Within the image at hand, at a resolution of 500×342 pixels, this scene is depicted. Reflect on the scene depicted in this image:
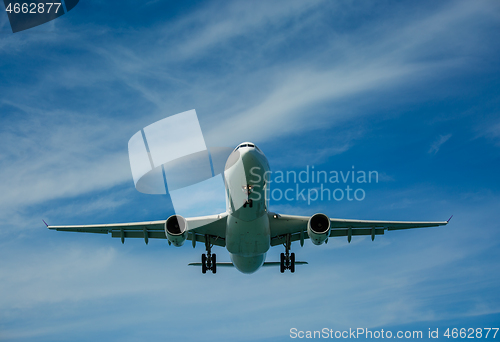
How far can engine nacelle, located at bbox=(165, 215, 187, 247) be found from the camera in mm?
23328

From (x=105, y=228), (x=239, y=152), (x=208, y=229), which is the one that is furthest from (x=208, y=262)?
(x=239, y=152)

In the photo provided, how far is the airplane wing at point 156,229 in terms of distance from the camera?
25.9 m

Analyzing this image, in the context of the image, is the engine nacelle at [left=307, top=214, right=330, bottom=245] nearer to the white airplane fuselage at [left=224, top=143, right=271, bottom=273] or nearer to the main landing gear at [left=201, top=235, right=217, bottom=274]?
the white airplane fuselage at [left=224, top=143, right=271, bottom=273]

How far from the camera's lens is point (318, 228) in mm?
23984

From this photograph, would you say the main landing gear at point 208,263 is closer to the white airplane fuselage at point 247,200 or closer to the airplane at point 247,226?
the airplane at point 247,226

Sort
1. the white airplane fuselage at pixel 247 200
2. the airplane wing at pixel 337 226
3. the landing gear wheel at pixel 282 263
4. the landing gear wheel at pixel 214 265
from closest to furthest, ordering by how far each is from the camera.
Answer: the white airplane fuselage at pixel 247 200
the airplane wing at pixel 337 226
the landing gear wheel at pixel 214 265
the landing gear wheel at pixel 282 263

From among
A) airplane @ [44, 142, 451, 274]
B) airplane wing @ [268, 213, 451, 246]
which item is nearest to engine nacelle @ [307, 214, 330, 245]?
airplane @ [44, 142, 451, 274]

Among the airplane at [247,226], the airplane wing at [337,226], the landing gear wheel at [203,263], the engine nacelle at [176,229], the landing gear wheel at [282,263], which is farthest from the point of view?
the landing gear wheel at [282,263]

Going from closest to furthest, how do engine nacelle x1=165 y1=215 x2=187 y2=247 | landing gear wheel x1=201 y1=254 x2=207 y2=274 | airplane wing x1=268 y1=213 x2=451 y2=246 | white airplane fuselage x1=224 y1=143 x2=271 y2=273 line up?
white airplane fuselage x1=224 y1=143 x2=271 y2=273 < engine nacelle x1=165 y1=215 x2=187 y2=247 < airplane wing x1=268 y1=213 x2=451 y2=246 < landing gear wheel x1=201 y1=254 x2=207 y2=274

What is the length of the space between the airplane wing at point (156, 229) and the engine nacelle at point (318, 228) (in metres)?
5.29

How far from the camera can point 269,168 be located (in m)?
21.4

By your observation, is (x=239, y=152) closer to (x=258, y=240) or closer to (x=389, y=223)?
(x=258, y=240)

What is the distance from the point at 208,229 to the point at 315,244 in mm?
7226

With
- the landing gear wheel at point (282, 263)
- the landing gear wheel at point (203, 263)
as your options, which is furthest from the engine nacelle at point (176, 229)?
the landing gear wheel at point (282, 263)
